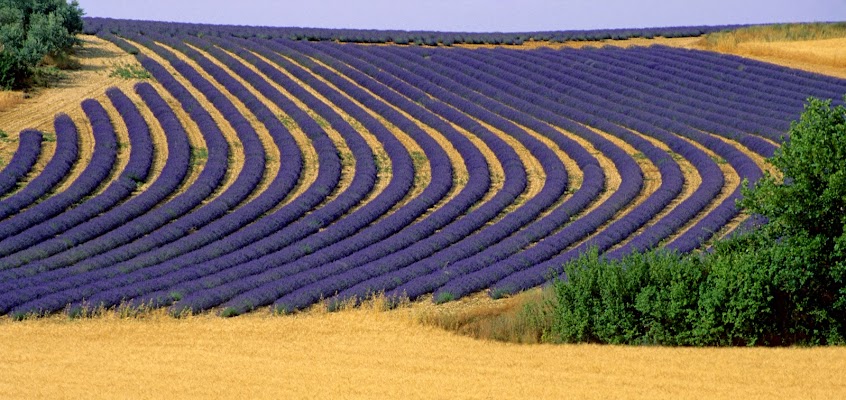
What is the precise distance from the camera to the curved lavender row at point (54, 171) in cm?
2058

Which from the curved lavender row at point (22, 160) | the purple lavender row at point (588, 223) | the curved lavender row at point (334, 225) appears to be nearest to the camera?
the curved lavender row at point (334, 225)

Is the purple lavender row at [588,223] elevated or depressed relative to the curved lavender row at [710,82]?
depressed

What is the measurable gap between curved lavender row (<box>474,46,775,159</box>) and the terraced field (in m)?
0.10

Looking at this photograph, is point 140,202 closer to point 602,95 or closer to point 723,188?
point 723,188

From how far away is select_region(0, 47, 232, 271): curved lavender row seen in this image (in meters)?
18.1

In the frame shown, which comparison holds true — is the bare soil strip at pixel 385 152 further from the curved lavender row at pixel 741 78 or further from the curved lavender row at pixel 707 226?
the curved lavender row at pixel 741 78

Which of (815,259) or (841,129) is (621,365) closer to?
(815,259)

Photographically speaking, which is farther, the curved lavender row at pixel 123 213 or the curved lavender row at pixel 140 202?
the curved lavender row at pixel 123 213

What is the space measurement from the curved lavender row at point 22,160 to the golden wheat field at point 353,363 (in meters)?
7.74

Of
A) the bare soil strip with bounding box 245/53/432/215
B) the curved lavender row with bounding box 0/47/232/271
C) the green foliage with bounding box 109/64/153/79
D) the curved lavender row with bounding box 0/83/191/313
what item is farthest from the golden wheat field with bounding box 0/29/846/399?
the green foliage with bounding box 109/64/153/79

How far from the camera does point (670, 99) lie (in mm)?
34625

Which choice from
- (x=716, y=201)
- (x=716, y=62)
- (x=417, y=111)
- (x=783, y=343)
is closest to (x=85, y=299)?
(x=783, y=343)

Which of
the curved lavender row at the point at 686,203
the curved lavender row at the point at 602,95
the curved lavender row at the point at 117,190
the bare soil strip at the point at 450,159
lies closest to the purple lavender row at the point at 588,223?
the curved lavender row at the point at 686,203

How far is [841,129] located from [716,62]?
27.5 m
